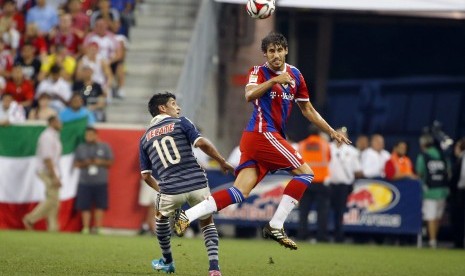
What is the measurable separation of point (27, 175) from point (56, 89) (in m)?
2.11

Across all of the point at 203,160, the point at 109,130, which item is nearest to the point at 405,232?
the point at 203,160

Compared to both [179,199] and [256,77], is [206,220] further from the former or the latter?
[256,77]

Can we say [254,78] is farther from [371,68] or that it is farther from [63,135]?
[371,68]

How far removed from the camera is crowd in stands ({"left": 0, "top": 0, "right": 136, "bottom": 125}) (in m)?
24.9

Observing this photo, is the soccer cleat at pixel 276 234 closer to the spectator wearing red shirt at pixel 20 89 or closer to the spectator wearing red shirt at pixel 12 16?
the spectator wearing red shirt at pixel 20 89

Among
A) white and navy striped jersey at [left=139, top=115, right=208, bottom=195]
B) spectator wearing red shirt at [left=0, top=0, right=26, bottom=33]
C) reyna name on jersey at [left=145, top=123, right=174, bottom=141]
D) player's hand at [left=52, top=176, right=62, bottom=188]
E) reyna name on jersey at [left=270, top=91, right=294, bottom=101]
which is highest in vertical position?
spectator wearing red shirt at [left=0, top=0, right=26, bottom=33]

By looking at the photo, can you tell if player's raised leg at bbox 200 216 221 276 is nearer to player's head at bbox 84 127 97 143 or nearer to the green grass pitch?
the green grass pitch

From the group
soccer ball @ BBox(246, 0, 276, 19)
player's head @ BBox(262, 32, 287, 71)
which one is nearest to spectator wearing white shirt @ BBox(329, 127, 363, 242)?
soccer ball @ BBox(246, 0, 276, 19)

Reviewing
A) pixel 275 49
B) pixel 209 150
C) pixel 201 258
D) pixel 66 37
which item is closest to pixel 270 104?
pixel 275 49

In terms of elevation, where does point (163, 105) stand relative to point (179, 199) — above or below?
above

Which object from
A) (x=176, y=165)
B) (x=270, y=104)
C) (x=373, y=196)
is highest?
(x=270, y=104)

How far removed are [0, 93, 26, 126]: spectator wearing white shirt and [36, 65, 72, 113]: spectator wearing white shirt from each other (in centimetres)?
71

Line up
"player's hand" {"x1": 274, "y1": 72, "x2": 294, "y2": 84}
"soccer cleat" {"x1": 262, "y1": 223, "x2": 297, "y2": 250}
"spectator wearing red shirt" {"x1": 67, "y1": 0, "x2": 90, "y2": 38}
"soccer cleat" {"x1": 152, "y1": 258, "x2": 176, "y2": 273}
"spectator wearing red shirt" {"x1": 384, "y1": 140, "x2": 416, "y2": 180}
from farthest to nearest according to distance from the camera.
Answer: "spectator wearing red shirt" {"x1": 67, "y1": 0, "x2": 90, "y2": 38} → "spectator wearing red shirt" {"x1": 384, "y1": 140, "x2": 416, "y2": 180} → "soccer cleat" {"x1": 152, "y1": 258, "x2": 176, "y2": 273} → "soccer cleat" {"x1": 262, "y1": 223, "x2": 297, "y2": 250} → "player's hand" {"x1": 274, "y1": 72, "x2": 294, "y2": 84}

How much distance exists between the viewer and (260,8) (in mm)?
13656
